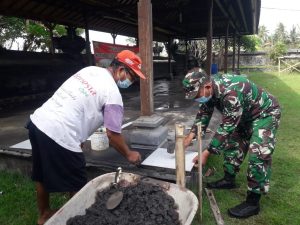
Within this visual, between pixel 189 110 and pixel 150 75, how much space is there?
3.00 meters

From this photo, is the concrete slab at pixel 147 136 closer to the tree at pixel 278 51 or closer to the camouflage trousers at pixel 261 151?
the camouflage trousers at pixel 261 151

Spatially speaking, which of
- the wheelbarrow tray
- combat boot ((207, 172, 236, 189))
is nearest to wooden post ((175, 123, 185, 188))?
the wheelbarrow tray

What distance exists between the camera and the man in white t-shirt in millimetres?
2646

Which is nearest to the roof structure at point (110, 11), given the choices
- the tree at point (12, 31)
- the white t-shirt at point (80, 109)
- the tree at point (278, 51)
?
the white t-shirt at point (80, 109)

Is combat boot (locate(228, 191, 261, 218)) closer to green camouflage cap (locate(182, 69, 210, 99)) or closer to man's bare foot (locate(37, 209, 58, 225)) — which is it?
green camouflage cap (locate(182, 69, 210, 99))

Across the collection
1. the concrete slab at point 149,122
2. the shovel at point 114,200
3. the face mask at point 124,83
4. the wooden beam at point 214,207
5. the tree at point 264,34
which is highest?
the tree at point 264,34

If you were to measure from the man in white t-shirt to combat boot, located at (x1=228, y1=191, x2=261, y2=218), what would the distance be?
4.60 ft

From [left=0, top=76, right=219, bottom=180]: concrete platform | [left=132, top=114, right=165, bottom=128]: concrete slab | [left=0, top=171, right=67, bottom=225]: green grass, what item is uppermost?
[left=132, top=114, right=165, bottom=128]: concrete slab

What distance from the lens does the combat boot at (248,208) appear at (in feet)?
10.9

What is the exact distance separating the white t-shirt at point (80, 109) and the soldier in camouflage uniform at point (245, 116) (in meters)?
0.82

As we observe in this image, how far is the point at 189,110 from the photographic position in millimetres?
7152

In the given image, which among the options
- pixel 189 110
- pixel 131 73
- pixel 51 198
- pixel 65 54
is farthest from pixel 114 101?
pixel 65 54

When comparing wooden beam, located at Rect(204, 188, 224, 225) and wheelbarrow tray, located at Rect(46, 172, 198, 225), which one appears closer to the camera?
wheelbarrow tray, located at Rect(46, 172, 198, 225)

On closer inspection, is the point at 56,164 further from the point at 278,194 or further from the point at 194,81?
the point at 278,194
